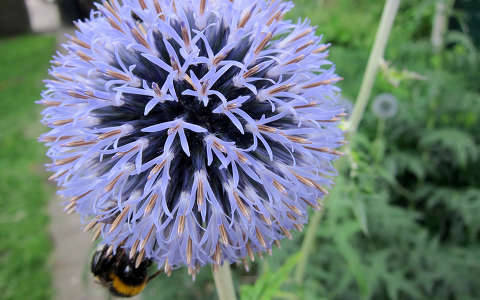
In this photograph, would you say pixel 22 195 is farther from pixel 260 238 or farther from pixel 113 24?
pixel 260 238

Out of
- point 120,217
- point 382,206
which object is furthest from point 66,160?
point 382,206

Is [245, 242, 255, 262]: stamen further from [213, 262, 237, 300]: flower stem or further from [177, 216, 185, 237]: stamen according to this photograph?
[177, 216, 185, 237]: stamen

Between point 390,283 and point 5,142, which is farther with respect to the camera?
point 5,142

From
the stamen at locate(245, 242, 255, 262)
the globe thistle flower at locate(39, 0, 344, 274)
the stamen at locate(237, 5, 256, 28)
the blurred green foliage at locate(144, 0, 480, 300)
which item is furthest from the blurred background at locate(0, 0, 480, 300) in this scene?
the stamen at locate(237, 5, 256, 28)

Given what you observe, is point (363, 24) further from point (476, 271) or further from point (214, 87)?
point (214, 87)

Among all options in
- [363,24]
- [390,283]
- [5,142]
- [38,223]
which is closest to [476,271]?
[390,283]

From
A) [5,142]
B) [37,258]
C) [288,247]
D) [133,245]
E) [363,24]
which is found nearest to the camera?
[133,245]
